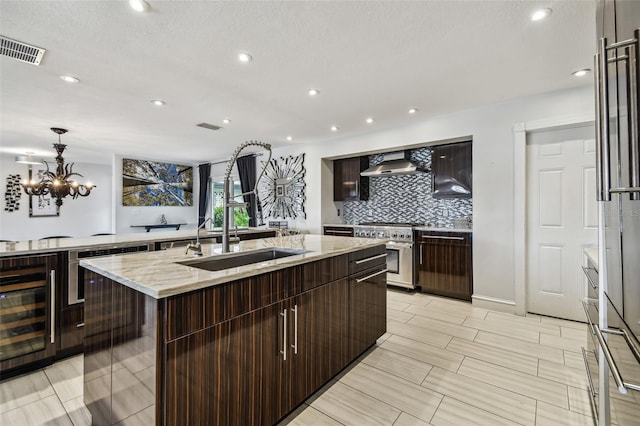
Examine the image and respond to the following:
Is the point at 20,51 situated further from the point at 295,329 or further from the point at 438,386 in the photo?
the point at 438,386

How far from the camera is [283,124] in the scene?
436 centimetres

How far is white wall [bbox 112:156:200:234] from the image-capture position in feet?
21.8

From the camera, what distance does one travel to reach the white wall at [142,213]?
6.65 metres

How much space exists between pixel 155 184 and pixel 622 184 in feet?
27.0

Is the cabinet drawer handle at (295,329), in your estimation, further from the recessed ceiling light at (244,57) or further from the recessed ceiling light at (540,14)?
the recessed ceiling light at (540,14)

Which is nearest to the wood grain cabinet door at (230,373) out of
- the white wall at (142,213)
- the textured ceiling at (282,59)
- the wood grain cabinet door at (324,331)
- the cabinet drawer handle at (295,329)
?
the cabinet drawer handle at (295,329)

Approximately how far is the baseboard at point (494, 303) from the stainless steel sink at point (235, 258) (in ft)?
8.96

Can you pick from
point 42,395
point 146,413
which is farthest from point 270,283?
point 42,395

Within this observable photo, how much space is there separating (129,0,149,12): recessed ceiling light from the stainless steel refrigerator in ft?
7.30

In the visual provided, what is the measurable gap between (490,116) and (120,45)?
12.6ft

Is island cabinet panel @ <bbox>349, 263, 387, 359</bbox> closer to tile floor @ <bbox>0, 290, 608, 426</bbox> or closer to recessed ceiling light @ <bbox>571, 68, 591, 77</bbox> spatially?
tile floor @ <bbox>0, 290, 608, 426</bbox>

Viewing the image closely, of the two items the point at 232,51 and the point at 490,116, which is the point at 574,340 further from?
the point at 232,51

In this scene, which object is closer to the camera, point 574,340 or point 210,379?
point 210,379

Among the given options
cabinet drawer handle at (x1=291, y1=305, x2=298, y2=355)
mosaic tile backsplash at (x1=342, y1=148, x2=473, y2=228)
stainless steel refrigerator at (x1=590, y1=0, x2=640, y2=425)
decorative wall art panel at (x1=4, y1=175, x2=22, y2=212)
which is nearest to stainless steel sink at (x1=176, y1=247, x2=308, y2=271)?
cabinet drawer handle at (x1=291, y1=305, x2=298, y2=355)
